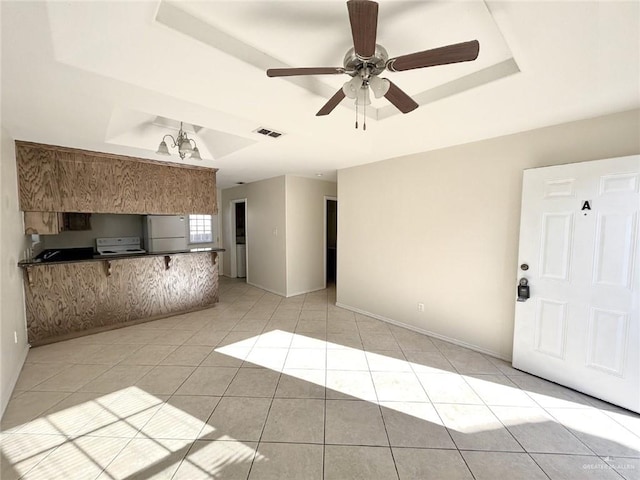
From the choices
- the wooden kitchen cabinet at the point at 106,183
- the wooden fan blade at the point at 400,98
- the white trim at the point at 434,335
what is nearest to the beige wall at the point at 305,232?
the white trim at the point at 434,335

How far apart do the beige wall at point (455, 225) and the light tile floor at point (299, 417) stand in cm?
53

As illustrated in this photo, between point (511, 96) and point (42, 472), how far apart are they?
3883mm

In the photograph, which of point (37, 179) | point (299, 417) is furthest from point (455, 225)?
point (37, 179)

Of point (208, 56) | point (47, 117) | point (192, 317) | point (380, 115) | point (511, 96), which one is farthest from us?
point (192, 317)

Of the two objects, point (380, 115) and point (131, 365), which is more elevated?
point (380, 115)

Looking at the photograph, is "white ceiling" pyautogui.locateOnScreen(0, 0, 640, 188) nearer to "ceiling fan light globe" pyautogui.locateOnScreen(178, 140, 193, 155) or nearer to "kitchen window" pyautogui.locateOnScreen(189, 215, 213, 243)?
"ceiling fan light globe" pyautogui.locateOnScreen(178, 140, 193, 155)

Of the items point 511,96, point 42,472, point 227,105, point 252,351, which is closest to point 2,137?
point 227,105

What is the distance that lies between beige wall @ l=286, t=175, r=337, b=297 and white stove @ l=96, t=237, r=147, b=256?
2.64m

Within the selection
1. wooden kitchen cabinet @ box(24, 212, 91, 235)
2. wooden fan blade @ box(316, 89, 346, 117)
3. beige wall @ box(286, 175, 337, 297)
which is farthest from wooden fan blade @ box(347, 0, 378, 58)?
wooden kitchen cabinet @ box(24, 212, 91, 235)

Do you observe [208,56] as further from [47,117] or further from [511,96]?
[511,96]

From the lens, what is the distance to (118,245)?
478cm

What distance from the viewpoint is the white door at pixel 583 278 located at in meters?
1.98

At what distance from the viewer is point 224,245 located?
6.82 m

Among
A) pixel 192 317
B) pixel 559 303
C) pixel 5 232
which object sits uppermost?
pixel 5 232
